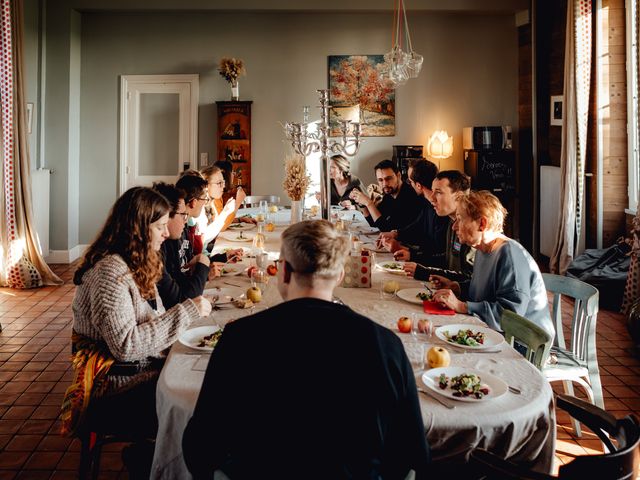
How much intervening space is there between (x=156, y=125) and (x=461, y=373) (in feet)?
23.7

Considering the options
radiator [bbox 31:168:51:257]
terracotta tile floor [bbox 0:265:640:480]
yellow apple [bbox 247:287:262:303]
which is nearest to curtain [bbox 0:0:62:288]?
terracotta tile floor [bbox 0:265:640:480]

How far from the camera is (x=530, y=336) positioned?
2287 millimetres

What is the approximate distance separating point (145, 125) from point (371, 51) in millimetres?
3129

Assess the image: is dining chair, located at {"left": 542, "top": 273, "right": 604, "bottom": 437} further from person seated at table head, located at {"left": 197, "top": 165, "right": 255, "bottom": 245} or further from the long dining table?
person seated at table head, located at {"left": 197, "top": 165, "right": 255, "bottom": 245}

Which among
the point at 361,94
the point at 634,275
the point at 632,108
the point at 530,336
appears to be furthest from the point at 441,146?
the point at 530,336

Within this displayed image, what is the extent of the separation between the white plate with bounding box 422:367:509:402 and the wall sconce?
248 inches

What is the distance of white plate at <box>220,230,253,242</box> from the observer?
491 centimetres

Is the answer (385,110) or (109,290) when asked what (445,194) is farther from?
(385,110)

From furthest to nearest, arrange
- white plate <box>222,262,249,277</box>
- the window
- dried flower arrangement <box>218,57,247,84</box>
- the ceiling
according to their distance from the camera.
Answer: dried flower arrangement <box>218,57,247,84</box> < the ceiling < the window < white plate <box>222,262,249,277</box>

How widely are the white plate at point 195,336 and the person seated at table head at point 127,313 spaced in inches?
1.3

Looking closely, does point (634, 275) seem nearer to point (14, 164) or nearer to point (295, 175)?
point (295, 175)

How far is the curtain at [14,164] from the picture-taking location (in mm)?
6309

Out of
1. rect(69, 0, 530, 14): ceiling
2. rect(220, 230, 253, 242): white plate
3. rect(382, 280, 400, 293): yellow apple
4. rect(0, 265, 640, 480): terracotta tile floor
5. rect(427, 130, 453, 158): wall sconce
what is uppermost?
rect(69, 0, 530, 14): ceiling

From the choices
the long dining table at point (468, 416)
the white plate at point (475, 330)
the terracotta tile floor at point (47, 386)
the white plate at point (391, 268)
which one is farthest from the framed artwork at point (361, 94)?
the long dining table at point (468, 416)
